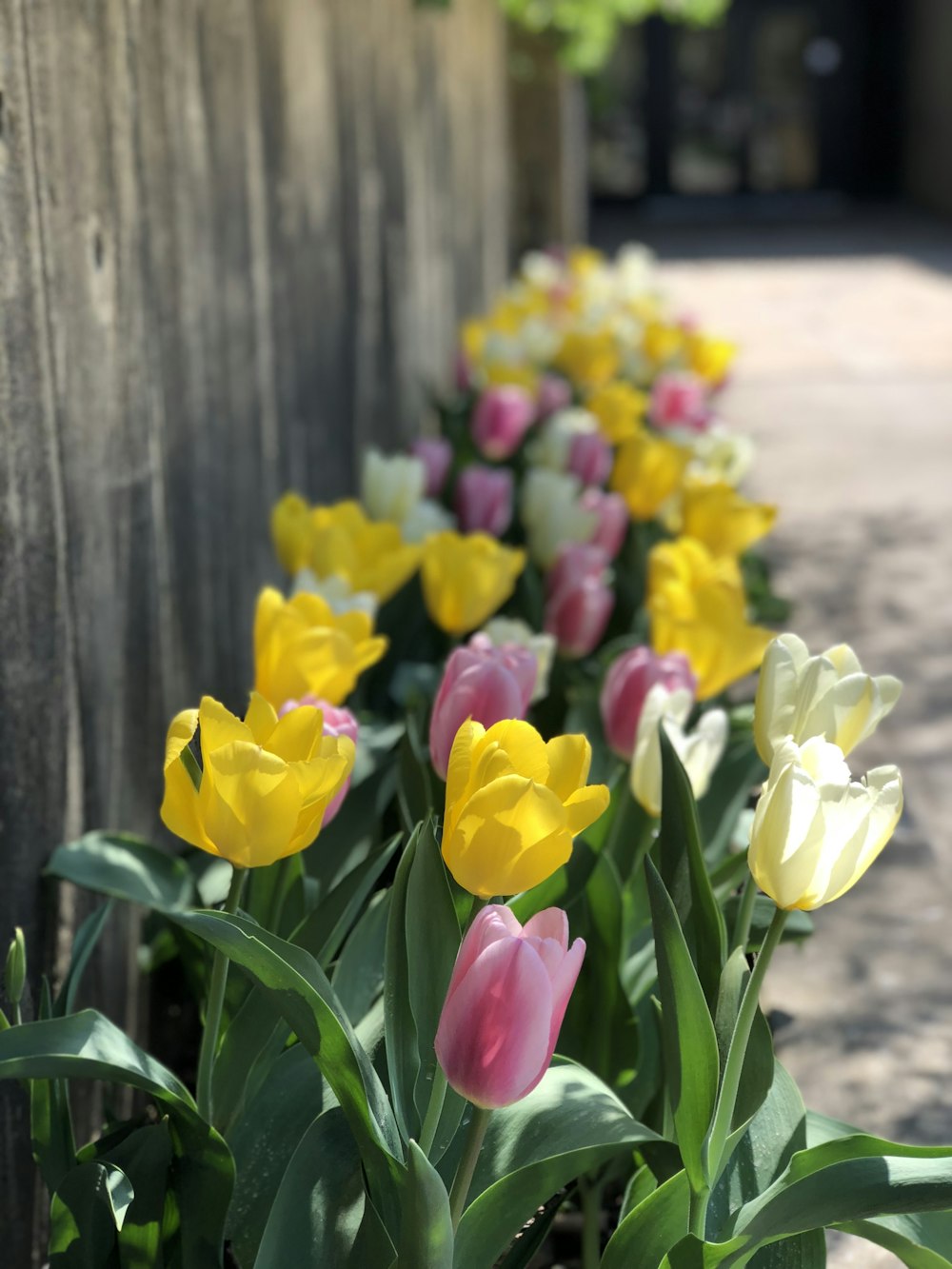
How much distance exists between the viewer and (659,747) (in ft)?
4.80

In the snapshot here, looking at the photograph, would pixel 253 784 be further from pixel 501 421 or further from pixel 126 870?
pixel 501 421

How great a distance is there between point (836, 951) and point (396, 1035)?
1367mm

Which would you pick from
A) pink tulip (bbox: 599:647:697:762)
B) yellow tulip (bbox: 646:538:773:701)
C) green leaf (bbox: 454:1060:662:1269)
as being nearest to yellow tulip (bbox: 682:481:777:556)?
yellow tulip (bbox: 646:538:773:701)

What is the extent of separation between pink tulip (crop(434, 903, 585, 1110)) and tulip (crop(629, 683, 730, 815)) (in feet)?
1.58

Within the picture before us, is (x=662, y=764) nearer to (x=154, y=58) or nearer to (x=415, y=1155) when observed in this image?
(x=415, y=1155)

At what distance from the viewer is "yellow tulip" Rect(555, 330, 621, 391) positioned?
463cm

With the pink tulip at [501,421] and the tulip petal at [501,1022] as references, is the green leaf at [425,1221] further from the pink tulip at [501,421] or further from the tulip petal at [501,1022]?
the pink tulip at [501,421]

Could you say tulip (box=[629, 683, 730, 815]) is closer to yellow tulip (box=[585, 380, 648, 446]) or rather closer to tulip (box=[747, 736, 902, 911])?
tulip (box=[747, 736, 902, 911])

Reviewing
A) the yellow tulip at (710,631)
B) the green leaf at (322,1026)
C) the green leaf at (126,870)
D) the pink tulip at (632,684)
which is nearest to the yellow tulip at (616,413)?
the yellow tulip at (710,631)

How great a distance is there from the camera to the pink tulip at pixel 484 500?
9.17 feet

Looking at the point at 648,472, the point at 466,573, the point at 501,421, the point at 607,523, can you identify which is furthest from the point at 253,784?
the point at 501,421

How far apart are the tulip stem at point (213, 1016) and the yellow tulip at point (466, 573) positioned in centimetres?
85

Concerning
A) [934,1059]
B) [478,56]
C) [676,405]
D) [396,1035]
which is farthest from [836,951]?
[478,56]

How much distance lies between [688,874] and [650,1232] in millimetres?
292
